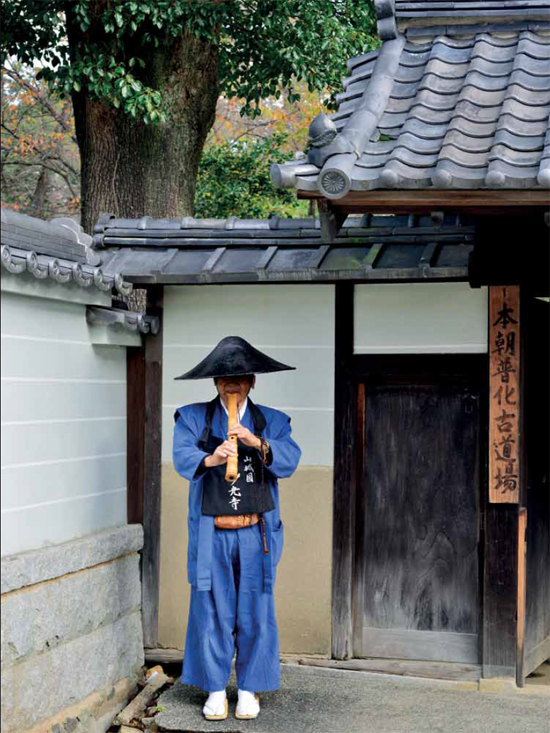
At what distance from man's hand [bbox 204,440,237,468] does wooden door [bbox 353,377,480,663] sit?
1.48 meters

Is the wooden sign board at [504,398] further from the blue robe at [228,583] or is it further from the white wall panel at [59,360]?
the white wall panel at [59,360]

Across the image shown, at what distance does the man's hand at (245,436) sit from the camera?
605 cm

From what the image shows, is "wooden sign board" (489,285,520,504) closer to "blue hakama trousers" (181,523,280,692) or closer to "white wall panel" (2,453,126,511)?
"blue hakama trousers" (181,523,280,692)

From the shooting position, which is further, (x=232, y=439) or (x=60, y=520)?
(x=60, y=520)

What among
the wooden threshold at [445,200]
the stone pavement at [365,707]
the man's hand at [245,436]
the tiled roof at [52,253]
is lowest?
the stone pavement at [365,707]

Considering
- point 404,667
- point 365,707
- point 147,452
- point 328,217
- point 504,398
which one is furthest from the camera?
point 147,452

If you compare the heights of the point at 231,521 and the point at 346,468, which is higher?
the point at 346,468

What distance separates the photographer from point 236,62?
1281cm

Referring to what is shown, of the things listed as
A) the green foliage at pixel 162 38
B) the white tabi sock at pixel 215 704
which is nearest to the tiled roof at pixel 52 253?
the white tabi sock at pixel 215 704

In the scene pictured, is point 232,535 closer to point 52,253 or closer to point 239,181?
point 52,253

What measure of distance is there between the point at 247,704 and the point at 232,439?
173cm

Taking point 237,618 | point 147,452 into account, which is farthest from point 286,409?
point 237,618

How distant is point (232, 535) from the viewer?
626 centimetres

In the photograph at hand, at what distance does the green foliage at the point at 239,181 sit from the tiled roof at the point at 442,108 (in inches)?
342
